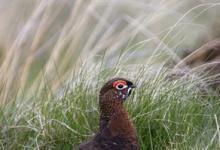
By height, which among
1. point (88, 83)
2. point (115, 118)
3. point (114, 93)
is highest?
point (88, 83)

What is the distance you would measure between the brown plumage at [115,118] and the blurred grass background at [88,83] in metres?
0.35

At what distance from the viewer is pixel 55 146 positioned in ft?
16.9

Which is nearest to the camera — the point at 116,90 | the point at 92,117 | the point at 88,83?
the point at 116,90

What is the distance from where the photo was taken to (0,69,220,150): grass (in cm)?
513

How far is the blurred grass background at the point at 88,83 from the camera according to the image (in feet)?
16.9

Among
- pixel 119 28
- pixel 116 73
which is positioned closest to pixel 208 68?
pixel 116 73

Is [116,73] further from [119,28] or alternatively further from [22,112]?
[119,28]

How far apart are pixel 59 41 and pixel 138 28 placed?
50 cm

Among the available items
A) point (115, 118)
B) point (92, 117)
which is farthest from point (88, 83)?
point (115, 118)

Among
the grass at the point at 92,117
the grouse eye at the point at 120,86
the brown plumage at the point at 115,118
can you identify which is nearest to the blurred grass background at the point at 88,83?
the grass at the point at 92,117

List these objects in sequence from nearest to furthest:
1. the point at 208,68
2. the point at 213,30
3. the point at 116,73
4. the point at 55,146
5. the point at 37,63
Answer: the point at 55,146 < the point at 116,73 < the point at 208,68 < the point at 213,30 < the point at 37,63

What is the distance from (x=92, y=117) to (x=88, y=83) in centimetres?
28

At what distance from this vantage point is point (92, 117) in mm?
5234

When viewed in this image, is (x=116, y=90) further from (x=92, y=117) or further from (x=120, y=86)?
(x=92, y=117)
